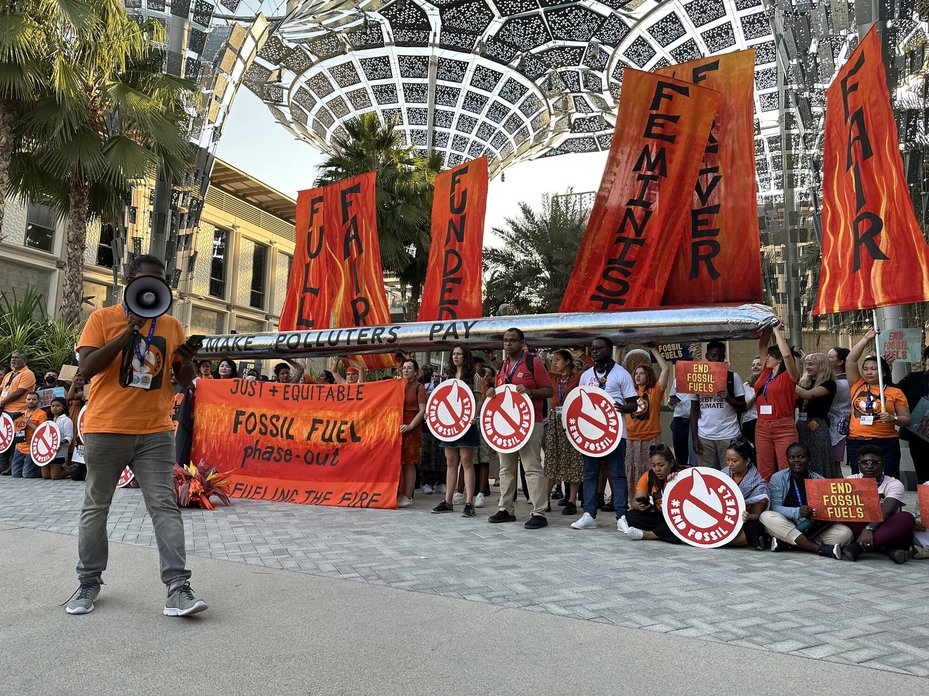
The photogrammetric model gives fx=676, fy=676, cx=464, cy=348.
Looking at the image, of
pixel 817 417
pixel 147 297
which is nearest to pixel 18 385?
pixel 147 297

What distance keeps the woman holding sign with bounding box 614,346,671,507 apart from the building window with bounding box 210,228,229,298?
100ft

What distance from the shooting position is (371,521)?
6844mm

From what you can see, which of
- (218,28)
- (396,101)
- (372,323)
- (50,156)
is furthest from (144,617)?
(396,101)

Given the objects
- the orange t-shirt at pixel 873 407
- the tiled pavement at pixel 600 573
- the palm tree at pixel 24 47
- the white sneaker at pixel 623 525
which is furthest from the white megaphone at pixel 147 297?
the palm tree at pixel 24 47

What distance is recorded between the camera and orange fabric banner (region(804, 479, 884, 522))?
5219 millimetres

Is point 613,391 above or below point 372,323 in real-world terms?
below

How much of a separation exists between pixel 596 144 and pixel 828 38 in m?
20.7

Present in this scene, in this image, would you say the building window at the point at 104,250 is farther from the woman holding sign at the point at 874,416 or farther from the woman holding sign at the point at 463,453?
the woman holding sign at the point at 874,416

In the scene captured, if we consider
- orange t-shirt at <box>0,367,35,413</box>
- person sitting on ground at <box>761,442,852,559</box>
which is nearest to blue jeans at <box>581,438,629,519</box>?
person sitting on ground at <box>761,442,852,559</box>

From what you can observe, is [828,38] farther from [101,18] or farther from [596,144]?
[596,144]

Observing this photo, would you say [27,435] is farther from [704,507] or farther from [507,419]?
[704,507]

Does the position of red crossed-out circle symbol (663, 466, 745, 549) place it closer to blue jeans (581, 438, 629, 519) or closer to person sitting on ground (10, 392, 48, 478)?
blue jeans (581, 438, 629, 519)

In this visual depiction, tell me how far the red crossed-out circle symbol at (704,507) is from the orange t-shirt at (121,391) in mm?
4116

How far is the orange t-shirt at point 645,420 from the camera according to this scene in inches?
289
